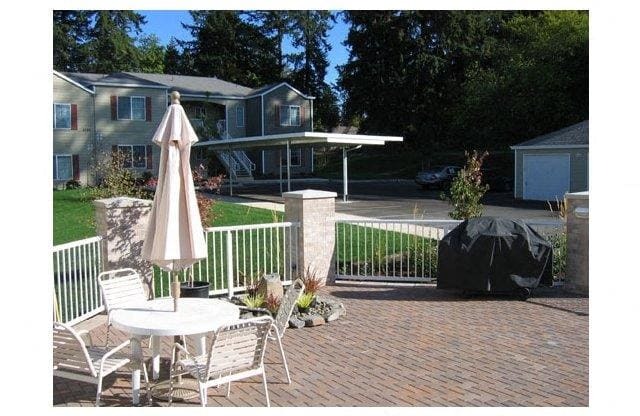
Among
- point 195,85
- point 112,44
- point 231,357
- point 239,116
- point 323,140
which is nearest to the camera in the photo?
point 231,357

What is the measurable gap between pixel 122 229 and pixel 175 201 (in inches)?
110

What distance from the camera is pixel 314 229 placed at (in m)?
10.2

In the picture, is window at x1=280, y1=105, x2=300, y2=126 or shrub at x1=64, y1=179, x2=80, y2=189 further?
window at x1=280, y1=105, x2=300, y2=126

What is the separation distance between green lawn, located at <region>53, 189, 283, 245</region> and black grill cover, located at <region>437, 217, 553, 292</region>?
214 inches

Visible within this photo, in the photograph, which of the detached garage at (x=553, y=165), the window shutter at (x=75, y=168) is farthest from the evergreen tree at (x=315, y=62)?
the detached garage at (x=553, y=165)

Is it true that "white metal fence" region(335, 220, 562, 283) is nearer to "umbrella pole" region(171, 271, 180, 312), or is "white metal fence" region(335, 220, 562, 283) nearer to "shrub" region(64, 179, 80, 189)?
"umbrella pole" region(171, 271, 180, 312)

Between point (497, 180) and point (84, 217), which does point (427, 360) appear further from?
point (497, 180)

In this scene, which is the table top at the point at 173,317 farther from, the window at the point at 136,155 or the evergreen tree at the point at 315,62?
the evergreen tree at the point at 315,62

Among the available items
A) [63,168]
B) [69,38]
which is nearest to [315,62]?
[69,38]

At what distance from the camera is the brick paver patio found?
5.46 metres

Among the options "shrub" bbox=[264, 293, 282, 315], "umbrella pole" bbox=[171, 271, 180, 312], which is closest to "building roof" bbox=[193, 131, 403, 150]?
"shrub" bbox=[264, 293, 282, 315]

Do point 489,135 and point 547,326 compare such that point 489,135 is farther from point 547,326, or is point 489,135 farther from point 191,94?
point 547,326

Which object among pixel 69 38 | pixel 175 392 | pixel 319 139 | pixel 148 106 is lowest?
pixel 175 392

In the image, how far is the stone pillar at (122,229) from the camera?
8164mm
